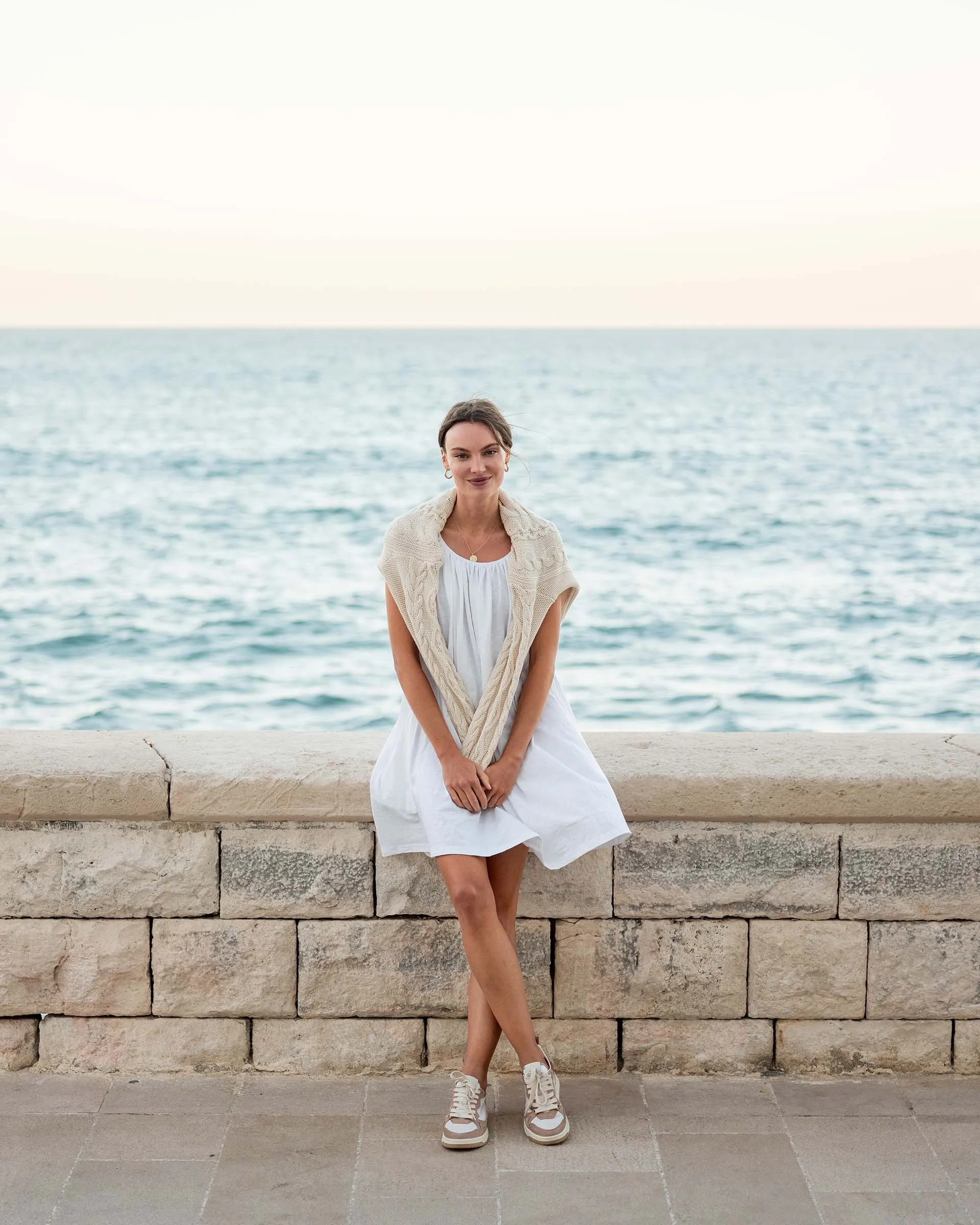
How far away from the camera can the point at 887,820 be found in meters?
2.99

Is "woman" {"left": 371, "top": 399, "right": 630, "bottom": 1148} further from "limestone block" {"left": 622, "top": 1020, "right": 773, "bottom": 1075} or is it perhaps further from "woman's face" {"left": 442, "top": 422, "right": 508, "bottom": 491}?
"limestone block" {"left": 622, "top": 1020, "right": 773, "bottom": 1075}

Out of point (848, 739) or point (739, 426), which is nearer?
point (848, 739)

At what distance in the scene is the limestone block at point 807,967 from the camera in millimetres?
3027

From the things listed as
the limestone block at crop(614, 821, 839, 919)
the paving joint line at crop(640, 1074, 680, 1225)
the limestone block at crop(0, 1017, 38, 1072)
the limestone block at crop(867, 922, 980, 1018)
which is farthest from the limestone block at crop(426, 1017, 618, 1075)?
the limestone block at crop(0, 1017, 38, 1072)

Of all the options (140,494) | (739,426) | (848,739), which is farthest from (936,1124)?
(739,426)

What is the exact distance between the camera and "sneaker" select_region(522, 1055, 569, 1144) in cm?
274

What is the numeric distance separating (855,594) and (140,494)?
15143 mm

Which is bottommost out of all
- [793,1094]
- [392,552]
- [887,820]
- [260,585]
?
[260,585]

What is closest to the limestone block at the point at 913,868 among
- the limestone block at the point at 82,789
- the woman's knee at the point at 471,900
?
the woman's knee at the point at 471,900

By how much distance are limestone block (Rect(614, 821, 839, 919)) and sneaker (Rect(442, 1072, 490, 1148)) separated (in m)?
0.54

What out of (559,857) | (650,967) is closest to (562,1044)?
(650,967)

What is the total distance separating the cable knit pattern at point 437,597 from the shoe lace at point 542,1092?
682mm

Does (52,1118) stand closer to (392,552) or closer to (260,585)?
(392,552)

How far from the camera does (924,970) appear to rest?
120 inches
